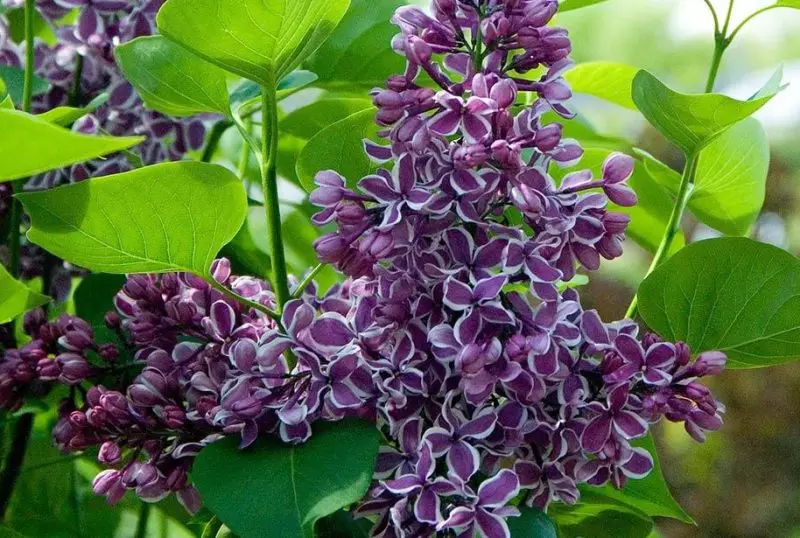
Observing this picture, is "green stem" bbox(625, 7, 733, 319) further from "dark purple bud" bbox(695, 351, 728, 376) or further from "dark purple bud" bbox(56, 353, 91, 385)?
"dark purple bud" bbox(56, 353, 91, 385)

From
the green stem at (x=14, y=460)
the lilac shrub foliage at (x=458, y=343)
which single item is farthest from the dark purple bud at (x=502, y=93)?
the green stem at (x=14, y=460)

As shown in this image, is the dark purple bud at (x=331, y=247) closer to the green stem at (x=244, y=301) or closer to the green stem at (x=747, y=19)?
the green stem at (x=244, y=301)

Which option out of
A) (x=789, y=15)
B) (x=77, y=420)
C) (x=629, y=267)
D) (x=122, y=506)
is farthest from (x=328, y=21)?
(x=789, y=15)

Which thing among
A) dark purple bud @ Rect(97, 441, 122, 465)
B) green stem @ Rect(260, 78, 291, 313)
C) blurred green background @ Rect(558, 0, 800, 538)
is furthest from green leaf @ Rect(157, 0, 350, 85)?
blurred green background @ Rect(558, 0, 800, 538)

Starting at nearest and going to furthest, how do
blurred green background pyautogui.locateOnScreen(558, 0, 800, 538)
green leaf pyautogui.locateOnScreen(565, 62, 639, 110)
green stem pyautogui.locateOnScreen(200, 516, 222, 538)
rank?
green stem pyautogui.locateOnScreen(200, 516, 222, 538)
green leaf pyautogui.locateOnScreen(565, 62, 639, 110)
blurred green background pyautogui.locateOnScreen(558, 0, 800, 538)

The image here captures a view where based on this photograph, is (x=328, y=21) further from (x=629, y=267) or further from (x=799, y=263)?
(x=629, y=267)
